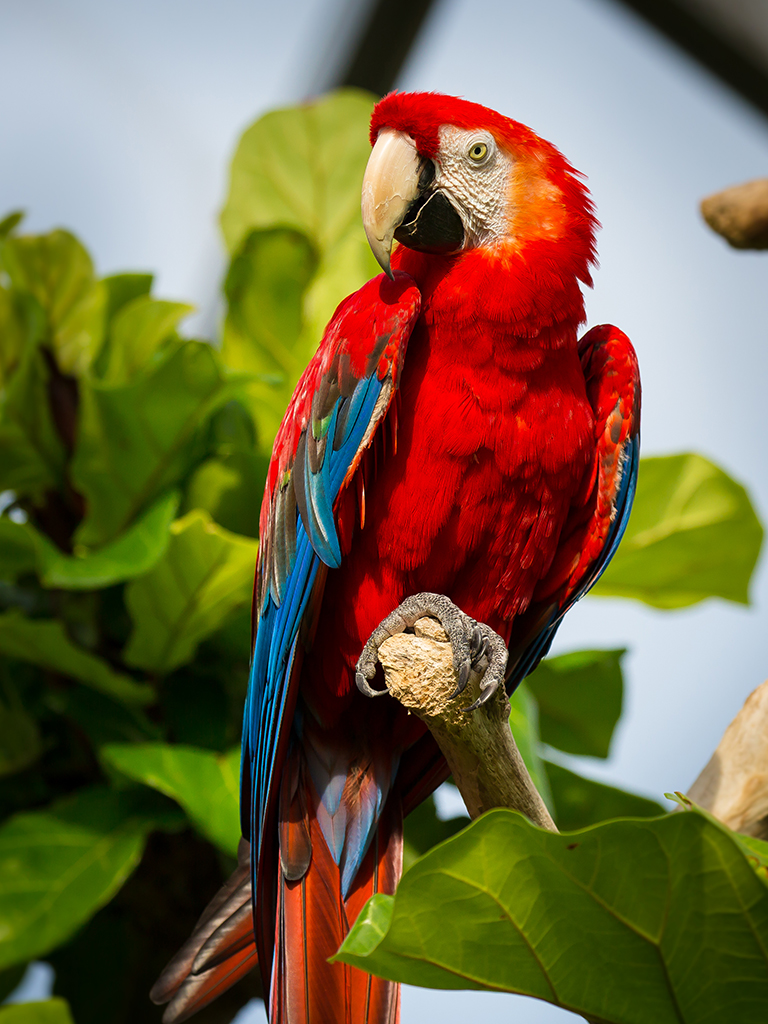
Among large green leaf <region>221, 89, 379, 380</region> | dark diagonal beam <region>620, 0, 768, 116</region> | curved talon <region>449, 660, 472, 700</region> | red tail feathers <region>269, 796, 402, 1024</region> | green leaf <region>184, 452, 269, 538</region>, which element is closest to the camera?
curved talon <region>449, 660, 472, 700</region>

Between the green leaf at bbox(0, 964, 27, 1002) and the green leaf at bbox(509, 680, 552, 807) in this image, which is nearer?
the green leaf at bbox(509, 680, 552, 807)

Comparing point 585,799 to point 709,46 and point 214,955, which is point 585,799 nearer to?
point 214,955

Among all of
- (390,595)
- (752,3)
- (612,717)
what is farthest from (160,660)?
(752,3)

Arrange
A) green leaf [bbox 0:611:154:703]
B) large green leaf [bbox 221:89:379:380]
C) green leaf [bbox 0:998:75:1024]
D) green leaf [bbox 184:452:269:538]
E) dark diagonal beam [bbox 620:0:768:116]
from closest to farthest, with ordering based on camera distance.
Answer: green leaf [bbox 0:998:75:1024], green leaf [bbox 0:611:154:703], green leaf [bbox 184:452:269:538], large green leaf [bbox 221:89:379:380], dark diagonal beam [bbox 620:0:768:116]

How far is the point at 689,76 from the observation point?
1.77 metres

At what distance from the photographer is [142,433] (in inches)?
40.6

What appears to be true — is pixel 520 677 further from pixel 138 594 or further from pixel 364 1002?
pixel 138 594

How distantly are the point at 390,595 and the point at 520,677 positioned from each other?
0.58ft

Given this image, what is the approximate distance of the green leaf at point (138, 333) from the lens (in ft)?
3.78

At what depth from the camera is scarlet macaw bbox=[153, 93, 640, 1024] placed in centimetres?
72

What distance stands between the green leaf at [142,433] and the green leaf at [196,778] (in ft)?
0.91

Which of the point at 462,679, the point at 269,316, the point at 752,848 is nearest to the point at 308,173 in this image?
the point at 269,316

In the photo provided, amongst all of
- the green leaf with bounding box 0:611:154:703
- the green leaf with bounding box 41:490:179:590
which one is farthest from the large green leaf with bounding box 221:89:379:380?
the green leaf with bounding box 0:611:154:703

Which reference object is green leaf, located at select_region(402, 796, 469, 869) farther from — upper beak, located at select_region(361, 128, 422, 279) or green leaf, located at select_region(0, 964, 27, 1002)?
upper beak, located at select_region(361, 128, 422, 279)
